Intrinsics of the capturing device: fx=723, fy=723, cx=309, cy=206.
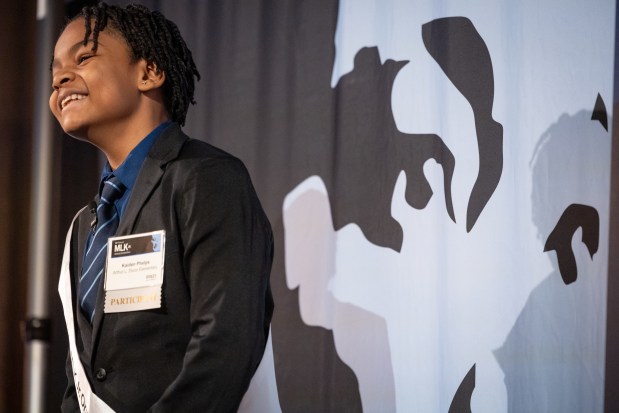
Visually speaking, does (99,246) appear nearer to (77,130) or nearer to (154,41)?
(77,130)

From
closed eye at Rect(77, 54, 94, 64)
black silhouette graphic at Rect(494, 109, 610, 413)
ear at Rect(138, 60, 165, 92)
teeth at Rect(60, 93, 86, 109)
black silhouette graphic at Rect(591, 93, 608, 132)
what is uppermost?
black silhouette graphic at Rect(591, 93, 608, 132)

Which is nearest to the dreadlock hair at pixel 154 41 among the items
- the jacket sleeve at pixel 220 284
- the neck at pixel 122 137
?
the neck at pixel 122 137

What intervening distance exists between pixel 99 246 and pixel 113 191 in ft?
0.34

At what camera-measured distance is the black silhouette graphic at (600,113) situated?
7.25 ft

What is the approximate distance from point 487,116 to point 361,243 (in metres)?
0.60

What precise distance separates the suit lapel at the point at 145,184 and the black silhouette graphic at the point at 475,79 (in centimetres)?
132

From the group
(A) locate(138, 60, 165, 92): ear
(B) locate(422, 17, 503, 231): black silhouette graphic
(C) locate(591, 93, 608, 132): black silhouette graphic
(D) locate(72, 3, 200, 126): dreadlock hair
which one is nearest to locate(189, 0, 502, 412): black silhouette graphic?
(B) locate(422, 17, 503, 231): black silhouette graphic

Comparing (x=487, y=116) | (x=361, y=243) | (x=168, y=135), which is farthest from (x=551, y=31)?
(x=168, y=135)

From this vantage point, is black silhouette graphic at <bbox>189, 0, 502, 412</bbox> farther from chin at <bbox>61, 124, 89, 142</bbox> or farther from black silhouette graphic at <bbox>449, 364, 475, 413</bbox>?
chin at <bbox>61, 124, 89, 142</bbox>

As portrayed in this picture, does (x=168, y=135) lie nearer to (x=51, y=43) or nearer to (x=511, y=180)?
(x=511, y=180)

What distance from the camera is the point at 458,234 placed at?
2348mm

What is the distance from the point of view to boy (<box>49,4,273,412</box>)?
104cm

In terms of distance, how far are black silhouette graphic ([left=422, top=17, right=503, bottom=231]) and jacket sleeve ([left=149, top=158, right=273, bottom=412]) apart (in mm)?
1325

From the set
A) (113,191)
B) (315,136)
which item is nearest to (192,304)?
(113,191)
